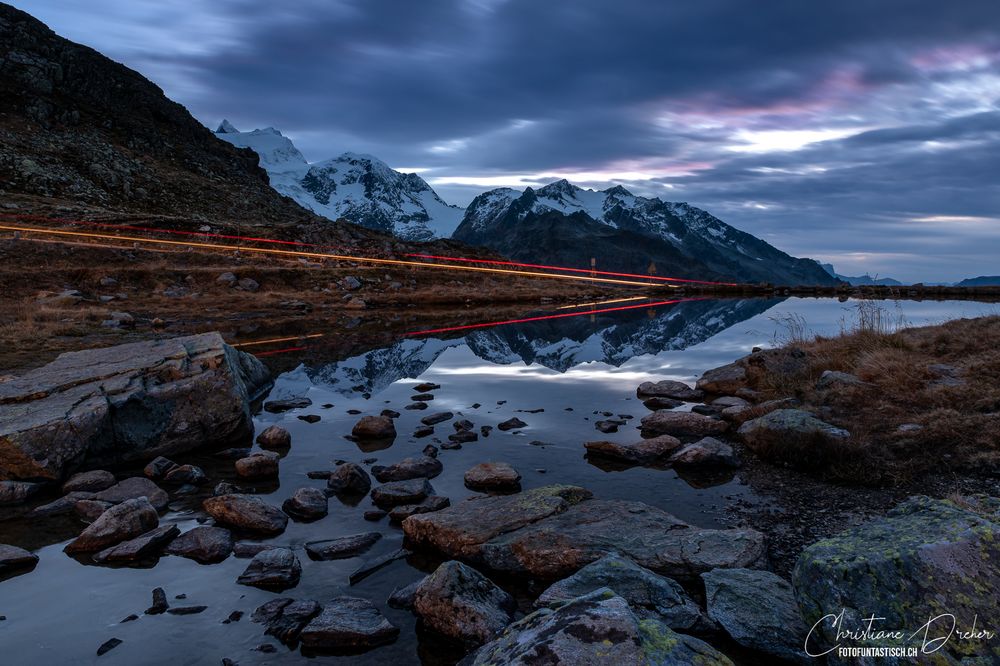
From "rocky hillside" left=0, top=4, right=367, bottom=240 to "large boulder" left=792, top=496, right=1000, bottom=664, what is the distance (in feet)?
250

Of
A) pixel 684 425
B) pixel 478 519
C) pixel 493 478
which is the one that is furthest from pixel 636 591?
pixel 684 425

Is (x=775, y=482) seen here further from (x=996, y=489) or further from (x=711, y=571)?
(x=711, y=571)

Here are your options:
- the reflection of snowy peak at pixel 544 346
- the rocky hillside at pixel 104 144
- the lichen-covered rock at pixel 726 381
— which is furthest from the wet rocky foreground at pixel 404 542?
the rocky hillside at pixel 104 144

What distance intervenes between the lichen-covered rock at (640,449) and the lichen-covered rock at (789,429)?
62.4 inches

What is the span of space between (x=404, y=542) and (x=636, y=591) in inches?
140

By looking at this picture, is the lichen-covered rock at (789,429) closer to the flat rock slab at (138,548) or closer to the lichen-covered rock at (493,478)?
the lichen-covered rock at (493,478)

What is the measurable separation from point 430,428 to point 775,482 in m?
7.61

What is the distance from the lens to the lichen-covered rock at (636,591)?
5633 mm

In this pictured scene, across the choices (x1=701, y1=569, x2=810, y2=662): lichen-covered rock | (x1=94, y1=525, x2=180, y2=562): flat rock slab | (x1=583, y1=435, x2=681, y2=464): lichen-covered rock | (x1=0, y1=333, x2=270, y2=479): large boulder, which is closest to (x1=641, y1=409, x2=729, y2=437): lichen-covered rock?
(x1=583, y1=435, x2=681, y2=464): lichen-covered rock

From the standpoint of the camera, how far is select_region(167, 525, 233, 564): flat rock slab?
7.50 meters

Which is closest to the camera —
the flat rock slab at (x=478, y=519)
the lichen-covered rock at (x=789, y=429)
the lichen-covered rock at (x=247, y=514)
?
the flat rock slab at (x=478, y=519)

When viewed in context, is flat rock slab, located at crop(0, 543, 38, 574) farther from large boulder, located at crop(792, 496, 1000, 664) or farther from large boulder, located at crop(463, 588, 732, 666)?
large boulder, located at crop(792, 496, 1000, 664)

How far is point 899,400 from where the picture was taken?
42.4ft

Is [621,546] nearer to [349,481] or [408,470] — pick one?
[408,470]
